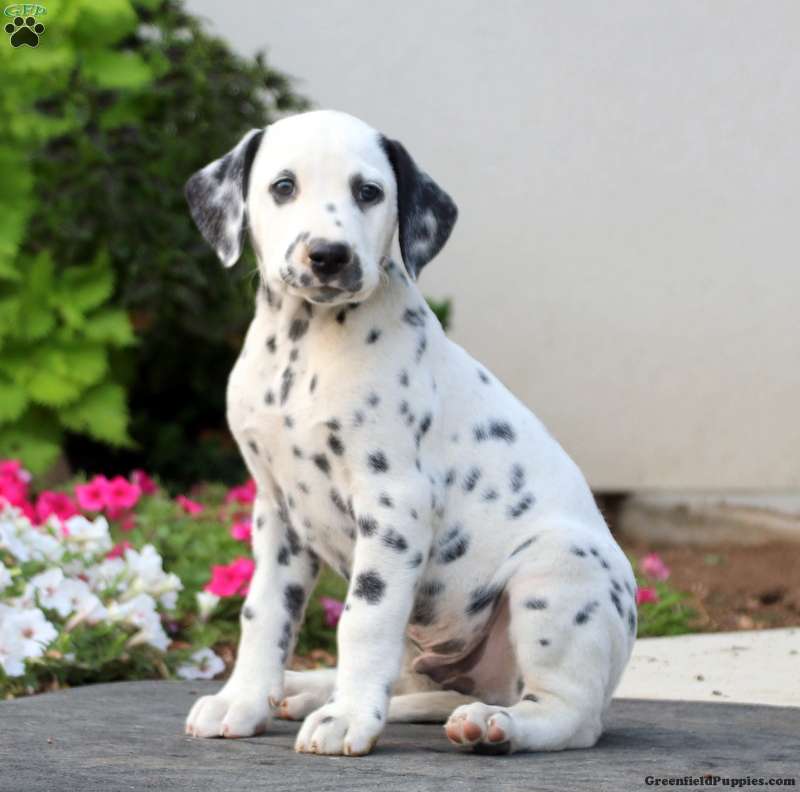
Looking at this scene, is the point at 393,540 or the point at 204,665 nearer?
the point at 393,540

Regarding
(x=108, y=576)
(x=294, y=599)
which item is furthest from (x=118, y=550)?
(x=294, y=599)

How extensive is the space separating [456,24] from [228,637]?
4.84 meters

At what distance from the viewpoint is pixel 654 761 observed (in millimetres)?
3350

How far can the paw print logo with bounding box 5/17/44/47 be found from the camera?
25.8 feet

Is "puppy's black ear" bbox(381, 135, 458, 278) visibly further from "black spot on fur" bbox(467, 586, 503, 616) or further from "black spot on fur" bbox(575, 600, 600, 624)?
"black spot on fur" bbox(575, 600, 600, 624)

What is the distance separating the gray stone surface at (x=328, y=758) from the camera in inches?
119

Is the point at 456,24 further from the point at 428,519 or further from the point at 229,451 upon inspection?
the point at 428,519

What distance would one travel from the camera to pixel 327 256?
3.25 meters

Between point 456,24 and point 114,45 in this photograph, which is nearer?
point 114,45

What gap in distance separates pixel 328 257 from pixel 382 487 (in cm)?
58

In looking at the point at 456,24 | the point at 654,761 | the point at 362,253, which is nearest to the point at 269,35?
the point at 456,24

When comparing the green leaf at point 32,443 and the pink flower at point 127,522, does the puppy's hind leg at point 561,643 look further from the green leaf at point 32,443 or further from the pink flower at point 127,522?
the green leaf at point 32,443

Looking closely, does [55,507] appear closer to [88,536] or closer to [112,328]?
[88,536]

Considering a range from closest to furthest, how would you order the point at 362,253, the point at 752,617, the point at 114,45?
the point at 362,253 < the point at 752,617 < the point at 114,45
